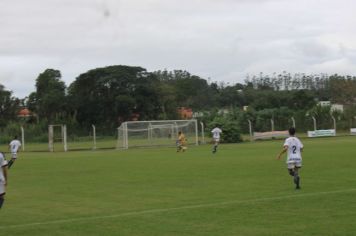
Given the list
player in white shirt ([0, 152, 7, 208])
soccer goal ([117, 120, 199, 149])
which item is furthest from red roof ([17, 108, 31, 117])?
player in white shirt ([0, 152, 7, 208])

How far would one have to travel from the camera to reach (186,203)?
553 inches

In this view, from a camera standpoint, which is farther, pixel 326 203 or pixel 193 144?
pixel 193 144

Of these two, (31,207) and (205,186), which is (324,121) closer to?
(205,186)

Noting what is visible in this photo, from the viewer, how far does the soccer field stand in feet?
34.9

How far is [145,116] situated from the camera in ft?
318

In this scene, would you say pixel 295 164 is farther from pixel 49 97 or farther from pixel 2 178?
pixel 49 97

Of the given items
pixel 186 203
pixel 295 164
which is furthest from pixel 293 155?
pixel 186 203

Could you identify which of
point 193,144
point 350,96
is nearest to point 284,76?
point 350,96

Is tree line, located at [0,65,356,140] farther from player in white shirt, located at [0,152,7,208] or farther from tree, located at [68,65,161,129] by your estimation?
Result: player in white shirt, located at [0,152,7,208]

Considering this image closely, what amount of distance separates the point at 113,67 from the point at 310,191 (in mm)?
85260

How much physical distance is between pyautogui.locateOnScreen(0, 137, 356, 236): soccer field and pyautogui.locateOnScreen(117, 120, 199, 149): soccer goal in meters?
29.1

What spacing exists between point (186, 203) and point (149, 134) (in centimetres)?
A: 3995

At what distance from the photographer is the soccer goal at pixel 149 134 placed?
173 ft

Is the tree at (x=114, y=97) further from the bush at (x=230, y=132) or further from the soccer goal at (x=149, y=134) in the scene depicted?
the bush at (x=230, y=132)
